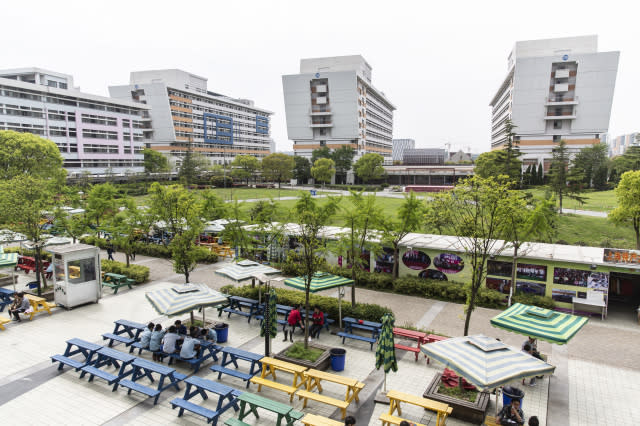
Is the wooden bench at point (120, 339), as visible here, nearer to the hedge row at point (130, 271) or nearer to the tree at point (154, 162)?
the hedge row at point (130, 271)

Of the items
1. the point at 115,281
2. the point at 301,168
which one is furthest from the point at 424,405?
the point at 301,168

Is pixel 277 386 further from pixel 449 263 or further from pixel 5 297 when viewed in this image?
pixel 5 297

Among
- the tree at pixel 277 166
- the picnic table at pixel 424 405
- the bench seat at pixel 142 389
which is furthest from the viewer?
the tree at pixel 277 166

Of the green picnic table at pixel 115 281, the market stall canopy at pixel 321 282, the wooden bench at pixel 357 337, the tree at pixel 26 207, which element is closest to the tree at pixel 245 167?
the green picnic table at pixel 115 281

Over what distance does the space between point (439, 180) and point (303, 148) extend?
116 feet

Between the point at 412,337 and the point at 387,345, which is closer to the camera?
the point at 387,345

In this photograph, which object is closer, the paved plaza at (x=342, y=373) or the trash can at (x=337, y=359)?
the paved plaza at (x=342, y=373)

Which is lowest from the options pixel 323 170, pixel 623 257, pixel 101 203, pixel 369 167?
pixel 623 257

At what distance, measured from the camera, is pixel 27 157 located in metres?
40.6

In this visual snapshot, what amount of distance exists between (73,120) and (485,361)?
7758cm

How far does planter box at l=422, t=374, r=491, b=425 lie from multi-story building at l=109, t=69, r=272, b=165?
9162 cm

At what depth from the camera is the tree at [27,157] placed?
38.2 meters

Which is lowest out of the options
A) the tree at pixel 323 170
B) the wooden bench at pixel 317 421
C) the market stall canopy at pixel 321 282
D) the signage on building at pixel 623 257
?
the wooden bench at pixel 317 421

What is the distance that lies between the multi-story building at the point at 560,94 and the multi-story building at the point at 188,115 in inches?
2905
